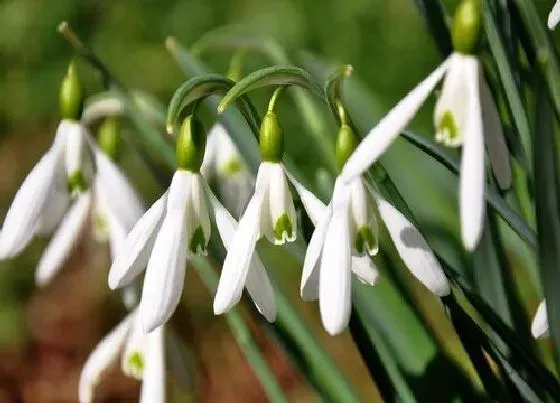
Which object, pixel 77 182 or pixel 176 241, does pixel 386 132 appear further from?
pixel 77 182

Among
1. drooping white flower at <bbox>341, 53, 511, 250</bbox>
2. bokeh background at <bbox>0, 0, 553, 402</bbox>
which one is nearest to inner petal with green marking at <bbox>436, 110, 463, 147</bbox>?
drooping white flower at <bbox>341, 53, 511, 250</bbox>

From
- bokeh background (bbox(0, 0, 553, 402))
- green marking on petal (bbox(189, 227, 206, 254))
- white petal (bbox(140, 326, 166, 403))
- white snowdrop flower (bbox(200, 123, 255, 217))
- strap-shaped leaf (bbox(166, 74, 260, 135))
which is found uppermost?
strap-shaped leaf (bbox(166, 74, 260, 135))

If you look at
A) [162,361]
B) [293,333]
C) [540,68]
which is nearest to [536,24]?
[540,68]

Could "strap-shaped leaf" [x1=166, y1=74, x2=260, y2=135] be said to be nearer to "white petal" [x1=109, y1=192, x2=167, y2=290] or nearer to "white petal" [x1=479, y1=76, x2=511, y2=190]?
"white petal" [x1=109, y1=192, x2=167, y2=290]

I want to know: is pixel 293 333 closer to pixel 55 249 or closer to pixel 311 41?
pixel 55 249

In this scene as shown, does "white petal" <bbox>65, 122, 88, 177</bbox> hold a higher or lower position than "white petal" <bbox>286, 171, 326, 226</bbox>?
higher

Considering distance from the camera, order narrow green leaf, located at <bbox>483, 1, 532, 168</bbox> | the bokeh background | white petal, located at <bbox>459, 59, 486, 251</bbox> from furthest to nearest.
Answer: the bokeh background, narrow green leaf, located at <bbox>483, 1, 532, 168</bbox>, white petal, located at <bbox>459, 59, 486, 251</bbox>

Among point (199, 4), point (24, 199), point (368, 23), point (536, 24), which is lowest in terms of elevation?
point (368, 23)
